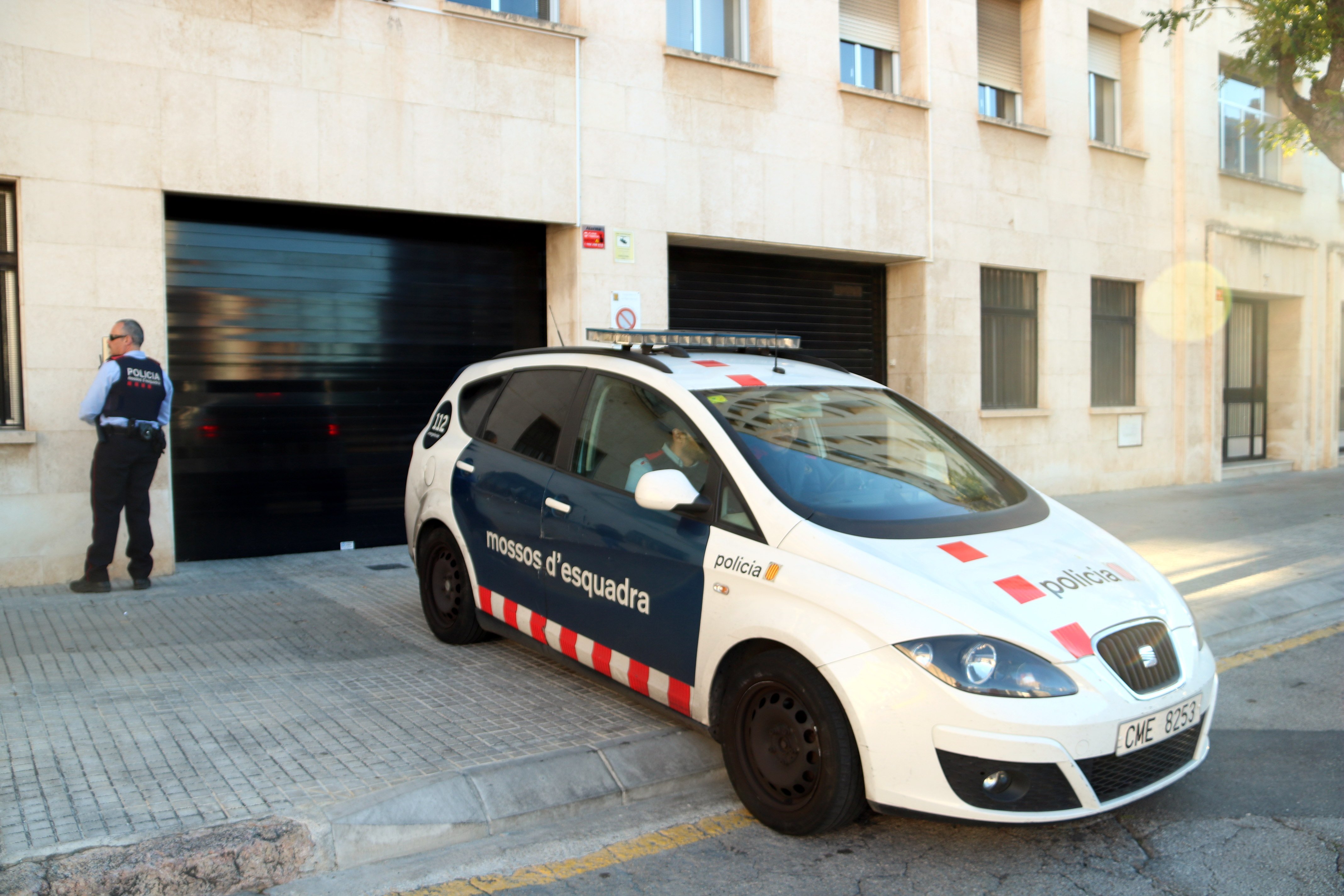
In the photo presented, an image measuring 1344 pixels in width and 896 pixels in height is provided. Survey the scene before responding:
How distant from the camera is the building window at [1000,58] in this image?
13.3m

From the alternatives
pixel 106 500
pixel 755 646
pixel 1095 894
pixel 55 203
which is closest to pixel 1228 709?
pixel 1095 894

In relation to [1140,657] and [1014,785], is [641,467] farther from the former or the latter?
[1140,657]

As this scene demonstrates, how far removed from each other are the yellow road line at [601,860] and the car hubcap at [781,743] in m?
Answer: 0.27

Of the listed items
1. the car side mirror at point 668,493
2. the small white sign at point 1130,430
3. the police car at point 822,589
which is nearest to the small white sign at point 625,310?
the police car at point 822,589

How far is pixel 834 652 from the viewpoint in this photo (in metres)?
3.40

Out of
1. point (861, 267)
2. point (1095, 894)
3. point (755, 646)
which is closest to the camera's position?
point (1095, 894)

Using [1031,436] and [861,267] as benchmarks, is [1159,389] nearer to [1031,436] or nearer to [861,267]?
[1031,436]

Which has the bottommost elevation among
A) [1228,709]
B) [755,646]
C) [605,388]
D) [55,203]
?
[1228,709]

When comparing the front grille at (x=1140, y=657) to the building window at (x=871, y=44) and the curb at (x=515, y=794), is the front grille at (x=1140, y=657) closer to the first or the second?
the curb at (x=515, y=794)

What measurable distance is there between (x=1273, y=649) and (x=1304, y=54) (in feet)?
22.3

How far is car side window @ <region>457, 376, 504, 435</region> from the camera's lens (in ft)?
18.6

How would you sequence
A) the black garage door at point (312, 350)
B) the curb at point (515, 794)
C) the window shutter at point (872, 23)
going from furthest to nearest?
1. the window shutter at point (872, 23)
2. the black garage door at point (312, 350)
3. the curb at point (515, 794)

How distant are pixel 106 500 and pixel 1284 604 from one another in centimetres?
822

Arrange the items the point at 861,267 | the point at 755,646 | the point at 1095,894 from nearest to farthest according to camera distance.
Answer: the point at 1095,894 < the point at 755,646 < the point at 861,267
